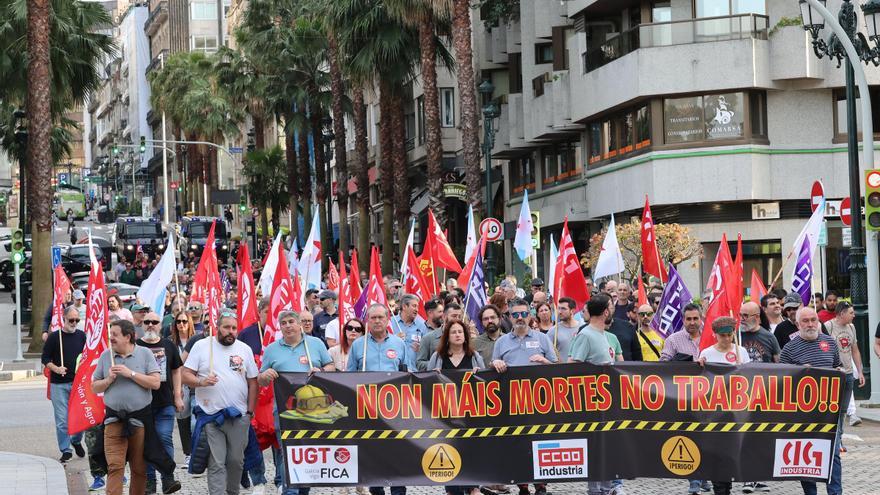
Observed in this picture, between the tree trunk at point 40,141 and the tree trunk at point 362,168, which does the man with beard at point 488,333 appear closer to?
the tree trunk at point 40,141

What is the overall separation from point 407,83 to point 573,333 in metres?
29.9

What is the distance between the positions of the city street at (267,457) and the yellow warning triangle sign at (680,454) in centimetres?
144

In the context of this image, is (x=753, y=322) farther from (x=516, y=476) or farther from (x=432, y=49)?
(x=432, y=49)

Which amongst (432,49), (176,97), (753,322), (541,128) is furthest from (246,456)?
(176,97)

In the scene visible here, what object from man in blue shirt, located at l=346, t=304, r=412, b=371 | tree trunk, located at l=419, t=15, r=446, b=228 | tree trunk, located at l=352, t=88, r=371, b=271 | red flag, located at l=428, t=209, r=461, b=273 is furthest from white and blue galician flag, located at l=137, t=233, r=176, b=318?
tree trunk, located at l=352, t=88, r=371, b=271

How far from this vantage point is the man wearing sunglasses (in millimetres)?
16234

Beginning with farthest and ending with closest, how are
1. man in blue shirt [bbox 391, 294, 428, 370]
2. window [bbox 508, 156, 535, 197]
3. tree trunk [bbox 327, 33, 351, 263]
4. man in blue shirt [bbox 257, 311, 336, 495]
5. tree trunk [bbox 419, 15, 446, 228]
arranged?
tree trunk [bbox 327, 33, 351, 263]
window [bbox 508, 156, 535, 197]
tree trunk [bbox 419, 15, 446, 228]
man in blue shirt [bbox 391, 294, 428, 370]
man in blue shirt [bbox 257, 311, 336, 495]

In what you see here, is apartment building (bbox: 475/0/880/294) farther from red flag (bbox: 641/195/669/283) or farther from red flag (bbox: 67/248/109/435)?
red flag (bbox: 67/248/109/435)

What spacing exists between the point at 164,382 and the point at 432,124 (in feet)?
83.5

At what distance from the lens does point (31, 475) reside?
15.0m

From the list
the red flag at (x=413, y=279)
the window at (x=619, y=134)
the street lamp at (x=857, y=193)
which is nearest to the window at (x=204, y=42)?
the window at (x=619, y=134)

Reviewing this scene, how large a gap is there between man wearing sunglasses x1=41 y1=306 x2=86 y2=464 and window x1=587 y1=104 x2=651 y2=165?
2129 cm

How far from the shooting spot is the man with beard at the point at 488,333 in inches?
515

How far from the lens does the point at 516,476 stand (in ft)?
38.3
